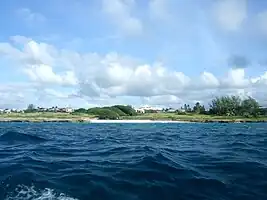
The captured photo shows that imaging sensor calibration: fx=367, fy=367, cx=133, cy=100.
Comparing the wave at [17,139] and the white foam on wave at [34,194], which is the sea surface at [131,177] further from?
the wave at [17,139]

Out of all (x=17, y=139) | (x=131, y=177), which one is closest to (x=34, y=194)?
(x=131, y=177)

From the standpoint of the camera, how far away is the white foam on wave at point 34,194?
13.0 meters

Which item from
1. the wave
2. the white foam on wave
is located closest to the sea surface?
the white foam on wave

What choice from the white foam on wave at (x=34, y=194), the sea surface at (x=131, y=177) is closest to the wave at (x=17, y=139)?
the sea surface at (x=131, y=177)

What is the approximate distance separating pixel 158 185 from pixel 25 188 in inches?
206

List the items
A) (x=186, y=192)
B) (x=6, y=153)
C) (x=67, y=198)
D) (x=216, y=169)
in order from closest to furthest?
(x=67, y=198) → (x=186, y=192) → (x=216, y=169) → (x=6, y=153)

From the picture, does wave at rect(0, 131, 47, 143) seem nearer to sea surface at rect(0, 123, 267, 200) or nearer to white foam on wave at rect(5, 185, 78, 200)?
sea surface at rect(0, 123, 267, 200)

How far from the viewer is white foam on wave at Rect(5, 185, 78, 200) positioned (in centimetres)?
1303

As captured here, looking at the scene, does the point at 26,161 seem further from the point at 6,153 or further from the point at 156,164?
the point at 156,164

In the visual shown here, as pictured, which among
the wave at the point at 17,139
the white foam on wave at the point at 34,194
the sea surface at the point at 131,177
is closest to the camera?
the white foam on wave at the point at 34,194

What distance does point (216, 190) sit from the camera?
1416 cm

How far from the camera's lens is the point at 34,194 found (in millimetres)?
13453

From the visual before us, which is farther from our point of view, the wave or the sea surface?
the wave

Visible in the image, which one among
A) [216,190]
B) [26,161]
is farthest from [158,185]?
[26,161]
